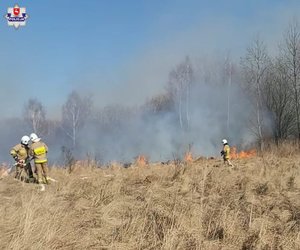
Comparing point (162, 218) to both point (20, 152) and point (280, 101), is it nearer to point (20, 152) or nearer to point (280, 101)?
point (20, 152)

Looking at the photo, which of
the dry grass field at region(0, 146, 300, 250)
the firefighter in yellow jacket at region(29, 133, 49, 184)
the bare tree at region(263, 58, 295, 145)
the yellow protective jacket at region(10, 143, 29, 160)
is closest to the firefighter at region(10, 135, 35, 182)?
the yellow protective jacket at region(10, 143, 29, 160)

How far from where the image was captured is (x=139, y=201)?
832 centimetres

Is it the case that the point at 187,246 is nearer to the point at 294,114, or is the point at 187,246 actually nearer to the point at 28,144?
the point at 28,144

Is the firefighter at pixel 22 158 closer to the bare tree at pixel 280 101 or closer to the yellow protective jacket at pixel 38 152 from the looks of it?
the yellow protective jacket at pixel 38 152

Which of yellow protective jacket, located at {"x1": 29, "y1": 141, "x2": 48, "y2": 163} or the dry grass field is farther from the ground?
yellow protective jacket, located at {"x1": 29, "y1": 141, "x2": 48, "y2": 163}

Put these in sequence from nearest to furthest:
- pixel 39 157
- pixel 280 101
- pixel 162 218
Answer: pixel 162 218
pixel 39 157
pixel 280 101

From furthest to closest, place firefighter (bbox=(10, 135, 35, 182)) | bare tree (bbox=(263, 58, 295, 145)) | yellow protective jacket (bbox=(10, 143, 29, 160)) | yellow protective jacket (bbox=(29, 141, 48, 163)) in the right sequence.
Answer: bare tree (bbox=(263, 58, 295, 145)) < yellow protective jacket (bbox=(10, 143, 29, 160)) < firefighter (bbox=(10, 135, 35, 182)) < yellow protective jacket (bbox=(29, 141, 48, 163))

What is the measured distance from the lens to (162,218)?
6648 millimetres

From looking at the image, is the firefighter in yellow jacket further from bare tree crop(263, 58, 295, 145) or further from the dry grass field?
bare tree crop(263, 58, 295, 145)

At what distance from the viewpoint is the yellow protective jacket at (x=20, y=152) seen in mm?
14922

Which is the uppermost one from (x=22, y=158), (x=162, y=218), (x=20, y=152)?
(x=20, y=152)

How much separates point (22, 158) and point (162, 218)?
956cm

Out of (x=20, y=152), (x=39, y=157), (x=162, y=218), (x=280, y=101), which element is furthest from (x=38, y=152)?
(x=280, y=101)

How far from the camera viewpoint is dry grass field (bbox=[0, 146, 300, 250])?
5734 mm
